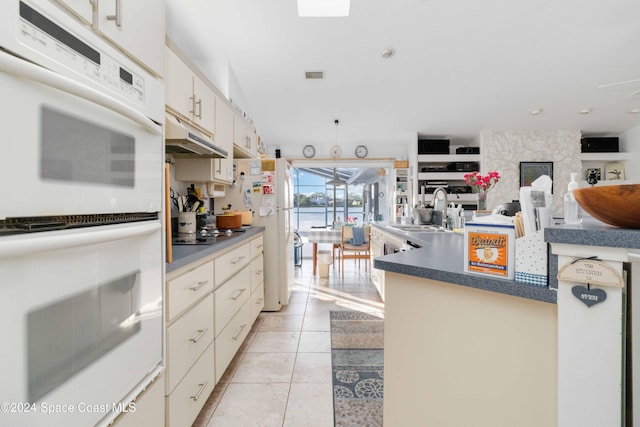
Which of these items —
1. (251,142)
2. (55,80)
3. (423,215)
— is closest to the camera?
(55,80)

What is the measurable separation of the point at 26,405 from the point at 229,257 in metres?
1.33

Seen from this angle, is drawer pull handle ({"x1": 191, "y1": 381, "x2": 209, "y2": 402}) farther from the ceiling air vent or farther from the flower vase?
the ceiling air vent

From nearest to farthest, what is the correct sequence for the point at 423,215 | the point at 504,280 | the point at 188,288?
the point at 504,280 → the point at 188,288 → the point at 423,215

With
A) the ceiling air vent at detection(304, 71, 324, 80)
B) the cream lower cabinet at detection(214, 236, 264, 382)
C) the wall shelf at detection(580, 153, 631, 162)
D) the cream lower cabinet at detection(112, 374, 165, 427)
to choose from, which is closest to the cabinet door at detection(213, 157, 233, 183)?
the cream lower cabinet at detection(214, 236, 264, 382)

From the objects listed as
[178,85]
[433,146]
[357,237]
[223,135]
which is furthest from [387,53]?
[433,146]

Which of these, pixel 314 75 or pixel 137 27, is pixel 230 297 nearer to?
pixel 137 27

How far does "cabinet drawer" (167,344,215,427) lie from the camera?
3.76 ft

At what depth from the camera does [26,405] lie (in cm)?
54

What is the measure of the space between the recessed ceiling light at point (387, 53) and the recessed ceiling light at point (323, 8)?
711 mm

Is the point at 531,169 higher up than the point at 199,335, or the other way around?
the point at 531,169

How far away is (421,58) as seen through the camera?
3.11 meters

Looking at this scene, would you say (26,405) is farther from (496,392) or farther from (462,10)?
(462,10)

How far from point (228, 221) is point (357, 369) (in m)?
1.68

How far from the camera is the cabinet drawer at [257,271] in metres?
2.55
